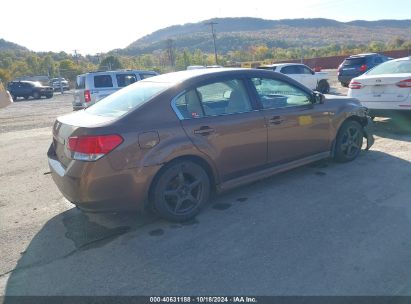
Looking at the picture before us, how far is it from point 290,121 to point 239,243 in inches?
76.0

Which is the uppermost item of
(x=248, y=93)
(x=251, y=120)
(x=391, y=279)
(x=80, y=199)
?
(x=248, y=93)

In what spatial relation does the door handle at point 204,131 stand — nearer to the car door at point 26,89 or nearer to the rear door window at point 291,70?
the rear door window at point 291,70

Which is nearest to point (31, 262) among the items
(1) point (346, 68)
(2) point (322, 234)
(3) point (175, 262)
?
(3) point (175, 262)

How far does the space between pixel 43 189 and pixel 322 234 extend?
13.0ft

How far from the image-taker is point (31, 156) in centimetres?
728

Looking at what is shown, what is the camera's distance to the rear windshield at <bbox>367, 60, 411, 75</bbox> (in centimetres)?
725

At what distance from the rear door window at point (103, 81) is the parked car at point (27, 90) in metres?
19.2

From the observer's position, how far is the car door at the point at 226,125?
3748 millimetres

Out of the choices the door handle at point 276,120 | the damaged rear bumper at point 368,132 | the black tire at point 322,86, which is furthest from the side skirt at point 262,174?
the black tire at point 322,86

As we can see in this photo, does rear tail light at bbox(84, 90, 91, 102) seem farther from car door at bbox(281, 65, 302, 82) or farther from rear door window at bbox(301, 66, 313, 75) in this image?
rear door window at bbox(301, 66, 313, 75)

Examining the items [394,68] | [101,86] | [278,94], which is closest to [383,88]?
[394,68]

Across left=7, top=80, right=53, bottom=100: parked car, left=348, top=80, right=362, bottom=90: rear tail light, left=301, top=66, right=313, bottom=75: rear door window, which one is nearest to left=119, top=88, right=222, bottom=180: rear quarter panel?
left=348, top=80, right=362, bottom=90: rear tail light

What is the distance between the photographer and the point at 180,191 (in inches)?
146

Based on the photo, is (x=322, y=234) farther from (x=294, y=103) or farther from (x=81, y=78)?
(x=81, y=78)
